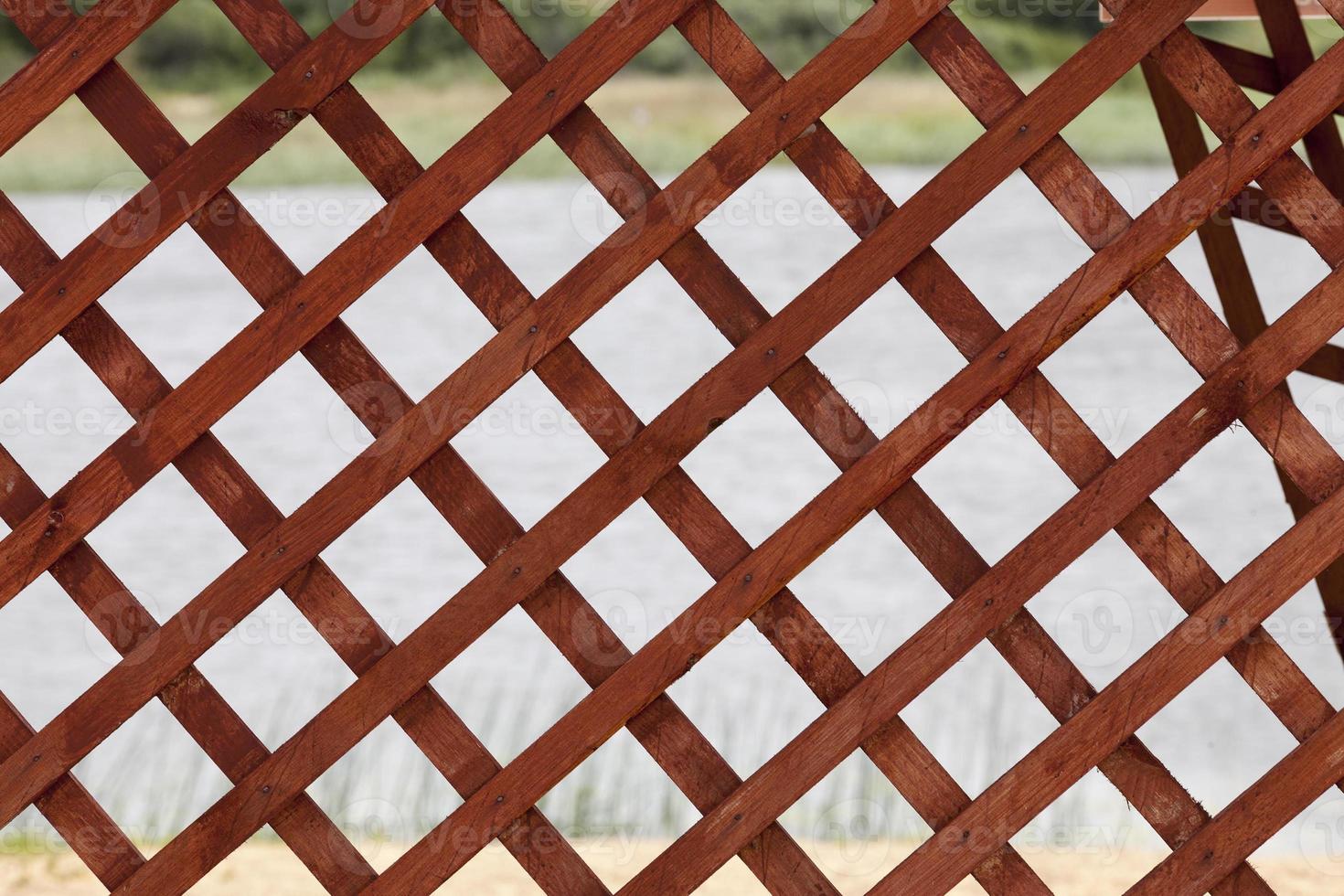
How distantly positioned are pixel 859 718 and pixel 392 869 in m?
0.45

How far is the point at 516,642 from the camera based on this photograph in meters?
4.23

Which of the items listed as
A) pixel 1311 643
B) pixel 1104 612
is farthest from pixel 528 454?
pixel 1311 643

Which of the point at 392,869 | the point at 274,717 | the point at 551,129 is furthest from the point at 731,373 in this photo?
the point at 274,717

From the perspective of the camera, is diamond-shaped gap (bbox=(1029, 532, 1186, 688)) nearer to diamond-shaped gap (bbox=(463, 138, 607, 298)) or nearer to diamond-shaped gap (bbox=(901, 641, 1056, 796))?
diamond-shaped gap (bbox=(901, 641, 1056, 796))

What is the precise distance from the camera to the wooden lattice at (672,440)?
1.34 m

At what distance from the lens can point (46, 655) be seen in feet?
13.9

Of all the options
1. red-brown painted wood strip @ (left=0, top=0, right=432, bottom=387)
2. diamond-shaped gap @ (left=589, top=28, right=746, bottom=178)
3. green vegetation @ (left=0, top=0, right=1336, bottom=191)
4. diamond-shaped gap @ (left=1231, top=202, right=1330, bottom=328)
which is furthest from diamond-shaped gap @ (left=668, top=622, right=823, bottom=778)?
diamond-shaped gap @ (left=589, top=28, right=746, bottom=178)

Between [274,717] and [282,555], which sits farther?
[274,717]

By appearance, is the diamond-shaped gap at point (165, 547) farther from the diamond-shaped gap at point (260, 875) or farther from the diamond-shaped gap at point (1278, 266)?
the diamond-shaped gap at point (1278, 266)

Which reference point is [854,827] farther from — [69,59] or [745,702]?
[69,59]

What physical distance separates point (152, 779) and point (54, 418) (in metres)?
3.05

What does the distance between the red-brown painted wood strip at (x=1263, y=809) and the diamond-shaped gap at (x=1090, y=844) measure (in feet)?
2.68

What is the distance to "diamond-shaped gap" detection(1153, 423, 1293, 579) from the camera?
458cm

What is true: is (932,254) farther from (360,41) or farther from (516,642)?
(516,642)
